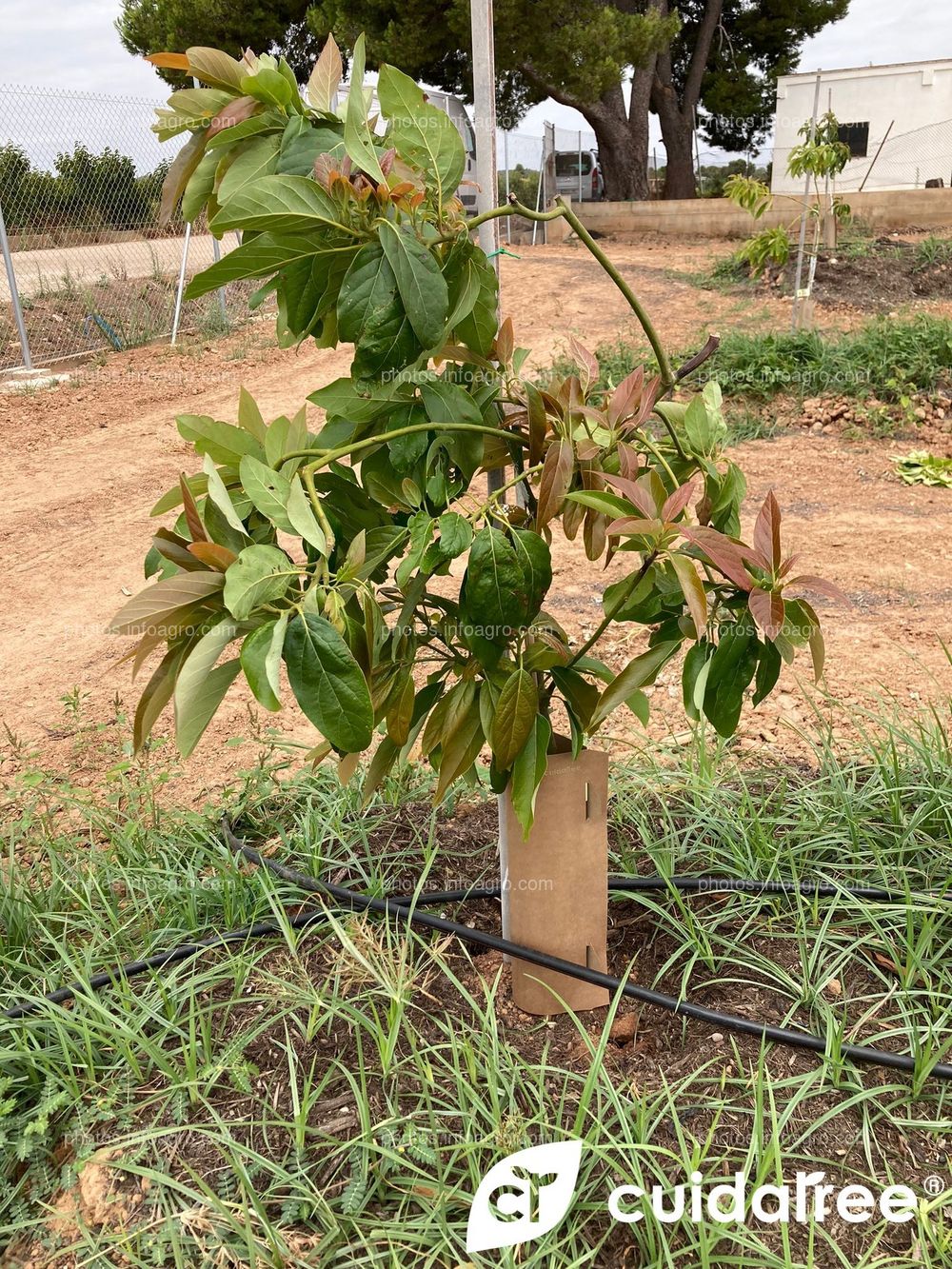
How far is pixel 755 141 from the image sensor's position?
2609 cm

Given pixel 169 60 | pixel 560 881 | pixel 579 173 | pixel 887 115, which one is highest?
pixel 887 115

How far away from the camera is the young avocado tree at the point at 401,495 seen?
114cm

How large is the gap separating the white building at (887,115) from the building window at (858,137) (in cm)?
2

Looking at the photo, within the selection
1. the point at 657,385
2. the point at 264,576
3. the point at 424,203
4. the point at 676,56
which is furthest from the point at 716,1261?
the point at 676,56

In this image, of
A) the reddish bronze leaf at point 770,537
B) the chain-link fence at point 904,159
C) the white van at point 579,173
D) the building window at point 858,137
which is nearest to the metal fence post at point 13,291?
the reddish bronze leaf at point 770,537

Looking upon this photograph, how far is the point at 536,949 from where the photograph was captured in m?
1.78

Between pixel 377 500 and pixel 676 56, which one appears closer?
pixel 377 500

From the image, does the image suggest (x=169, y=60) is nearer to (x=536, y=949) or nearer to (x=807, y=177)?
(x=536, y=949)

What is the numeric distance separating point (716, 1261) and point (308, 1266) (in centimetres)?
56

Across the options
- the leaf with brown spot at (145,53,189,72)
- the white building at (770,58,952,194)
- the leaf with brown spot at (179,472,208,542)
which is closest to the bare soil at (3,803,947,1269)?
the leaf with brown spot at (179,472,208,542)

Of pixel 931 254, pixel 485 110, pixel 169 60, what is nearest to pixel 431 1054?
pixel 169 60

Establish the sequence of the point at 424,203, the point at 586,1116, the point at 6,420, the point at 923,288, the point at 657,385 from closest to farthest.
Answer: the point at 424,203 < the point at 657,385 < the point at 586,1116 < the point at 6,420 < the point at 923,288

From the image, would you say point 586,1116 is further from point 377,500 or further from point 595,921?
point 377,500

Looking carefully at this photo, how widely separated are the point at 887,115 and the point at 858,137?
2.23ft
